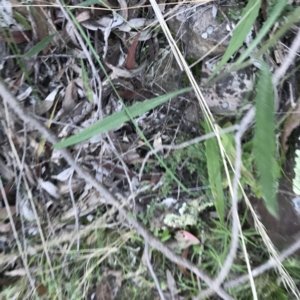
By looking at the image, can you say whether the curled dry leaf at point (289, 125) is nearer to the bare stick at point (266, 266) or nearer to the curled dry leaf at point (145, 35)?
the bare stick at point (266, 266)

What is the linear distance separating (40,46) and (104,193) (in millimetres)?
379

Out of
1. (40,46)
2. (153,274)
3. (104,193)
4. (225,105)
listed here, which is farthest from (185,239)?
(40,46)

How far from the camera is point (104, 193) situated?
88cm

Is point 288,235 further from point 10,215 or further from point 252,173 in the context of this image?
point 10,215

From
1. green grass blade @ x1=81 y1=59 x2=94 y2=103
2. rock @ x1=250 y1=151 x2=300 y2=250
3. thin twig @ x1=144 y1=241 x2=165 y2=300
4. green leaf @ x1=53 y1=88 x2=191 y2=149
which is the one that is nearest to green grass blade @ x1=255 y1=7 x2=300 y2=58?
green leaf @ x1=53 y1=88 x2=191 y2=149

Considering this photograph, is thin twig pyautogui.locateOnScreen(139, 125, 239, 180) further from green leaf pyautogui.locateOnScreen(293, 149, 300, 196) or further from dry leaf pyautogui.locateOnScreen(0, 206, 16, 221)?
dry leaf pyautogui.locateOnScreen(0, 206, 16, 221)

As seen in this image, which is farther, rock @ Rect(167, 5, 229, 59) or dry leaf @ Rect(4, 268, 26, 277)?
dry leaf @ Rect(4, 268, 26, 277)

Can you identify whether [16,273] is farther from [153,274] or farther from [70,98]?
[70,98]

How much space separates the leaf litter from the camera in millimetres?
838

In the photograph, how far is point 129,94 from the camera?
87cm

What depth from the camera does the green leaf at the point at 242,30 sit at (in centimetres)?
66

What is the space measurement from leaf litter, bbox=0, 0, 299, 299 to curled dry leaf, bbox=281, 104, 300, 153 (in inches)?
3.7

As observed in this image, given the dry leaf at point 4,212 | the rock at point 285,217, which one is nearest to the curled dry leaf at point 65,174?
the dry leaf at point 4,212

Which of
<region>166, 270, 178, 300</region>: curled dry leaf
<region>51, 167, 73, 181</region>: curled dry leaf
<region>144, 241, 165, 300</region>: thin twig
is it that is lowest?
<region>166, 270, 178, 300</region>: curled dry leaf
